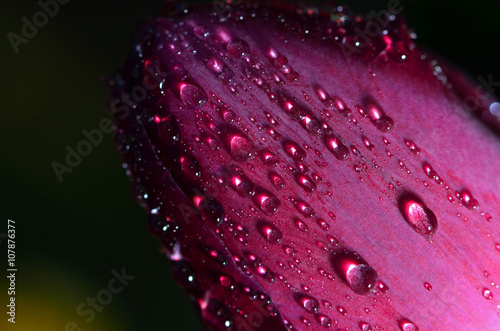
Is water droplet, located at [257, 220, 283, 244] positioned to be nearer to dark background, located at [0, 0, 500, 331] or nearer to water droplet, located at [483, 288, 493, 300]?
water droplet, located at [483, 288, 493, 300]

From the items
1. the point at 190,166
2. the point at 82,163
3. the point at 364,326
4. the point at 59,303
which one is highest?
the point at 190,166

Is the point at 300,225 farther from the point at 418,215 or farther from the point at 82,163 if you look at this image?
the point at 82,163

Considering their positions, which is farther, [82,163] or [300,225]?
[82,163]

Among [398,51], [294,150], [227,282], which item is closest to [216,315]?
[227,282]

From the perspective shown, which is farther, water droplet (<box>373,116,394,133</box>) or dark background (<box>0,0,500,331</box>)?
dark background (<box>0,0,500,331</box>)

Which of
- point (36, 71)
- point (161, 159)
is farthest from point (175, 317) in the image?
point (161, 159)

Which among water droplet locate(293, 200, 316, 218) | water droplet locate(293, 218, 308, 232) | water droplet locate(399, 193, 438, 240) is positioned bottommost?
water droplet locate(399, 193, 438, 240)

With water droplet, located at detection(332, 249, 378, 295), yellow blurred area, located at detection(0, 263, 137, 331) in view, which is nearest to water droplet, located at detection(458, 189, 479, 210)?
water droplet, located at detection(332, 249, 378, 295)
